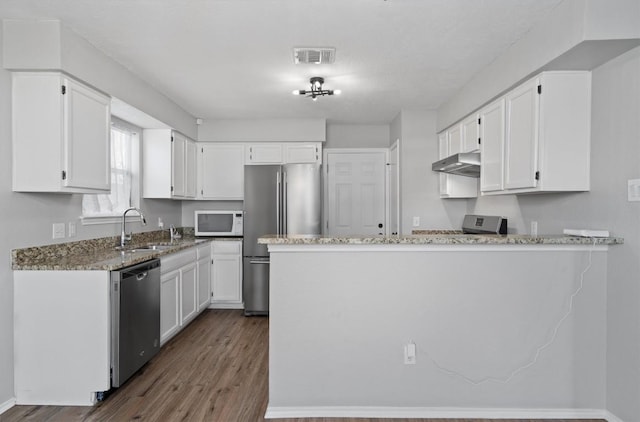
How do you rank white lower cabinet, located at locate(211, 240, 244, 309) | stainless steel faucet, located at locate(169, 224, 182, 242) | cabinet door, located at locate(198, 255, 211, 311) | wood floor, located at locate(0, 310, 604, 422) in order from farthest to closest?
1. white lower cabinet, located at locate(211, 240, 244, 309)
2. stainless steel faucet, located at locate(169, 224, 182, 242)
3. cabinet door, located at locate(198, 255, 211, 311)
4. wood floor, located at locate(0, 310, 604, 422)

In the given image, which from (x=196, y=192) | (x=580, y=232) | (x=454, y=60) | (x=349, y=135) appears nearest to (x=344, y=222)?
(x=349, y=135)

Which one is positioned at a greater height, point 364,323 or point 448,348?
point 364,323

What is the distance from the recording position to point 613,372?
2250 mm

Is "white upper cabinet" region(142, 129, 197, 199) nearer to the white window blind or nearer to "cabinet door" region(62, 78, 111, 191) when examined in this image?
the white window blind

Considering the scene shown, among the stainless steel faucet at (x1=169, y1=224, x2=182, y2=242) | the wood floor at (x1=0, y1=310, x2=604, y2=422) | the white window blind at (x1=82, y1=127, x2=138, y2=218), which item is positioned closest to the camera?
the wood floor at (x1=0, y1=310, x2=604, y2=422)

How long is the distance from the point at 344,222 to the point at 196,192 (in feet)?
6.73

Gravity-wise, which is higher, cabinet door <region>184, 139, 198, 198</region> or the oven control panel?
cabinet door <region>184, 139, 198, 198</region>

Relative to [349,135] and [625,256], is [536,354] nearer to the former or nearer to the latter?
[625,256]

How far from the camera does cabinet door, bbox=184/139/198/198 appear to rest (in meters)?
4.71

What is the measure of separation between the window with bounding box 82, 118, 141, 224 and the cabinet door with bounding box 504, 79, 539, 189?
3.39 meters

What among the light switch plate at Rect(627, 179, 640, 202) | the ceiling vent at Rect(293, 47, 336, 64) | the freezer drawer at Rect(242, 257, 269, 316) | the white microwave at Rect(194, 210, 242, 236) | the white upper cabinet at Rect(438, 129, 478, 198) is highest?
the ceiling vent at Rect(293, 47, 336, 64)

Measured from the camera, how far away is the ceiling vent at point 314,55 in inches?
109

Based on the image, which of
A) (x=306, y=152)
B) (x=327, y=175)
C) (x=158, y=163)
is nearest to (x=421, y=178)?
(x=327, y=175)

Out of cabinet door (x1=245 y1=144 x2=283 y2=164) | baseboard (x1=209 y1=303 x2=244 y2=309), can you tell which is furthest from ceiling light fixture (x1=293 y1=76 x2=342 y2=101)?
baseboard (x1=209 y1=303 x2=244 y2=309)
